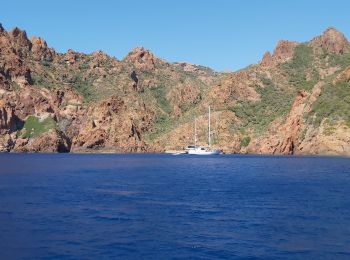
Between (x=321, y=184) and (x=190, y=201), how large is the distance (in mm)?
39541

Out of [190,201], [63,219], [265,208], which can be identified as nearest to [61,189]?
[190,201]

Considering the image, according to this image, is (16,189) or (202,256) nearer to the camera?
(202,256)

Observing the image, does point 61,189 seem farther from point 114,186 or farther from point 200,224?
point 200,224

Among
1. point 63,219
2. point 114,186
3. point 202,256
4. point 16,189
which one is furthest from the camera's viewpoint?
point 114,186

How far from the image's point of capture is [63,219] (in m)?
58.4

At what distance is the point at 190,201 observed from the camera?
74938 mm

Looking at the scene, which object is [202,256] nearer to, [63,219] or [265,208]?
[63,219]

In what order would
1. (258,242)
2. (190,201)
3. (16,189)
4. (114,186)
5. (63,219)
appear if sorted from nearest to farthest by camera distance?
(258,242), (63,219), (190,201), (16,189), (114,186)

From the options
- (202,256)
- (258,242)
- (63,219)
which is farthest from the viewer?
(63,219)

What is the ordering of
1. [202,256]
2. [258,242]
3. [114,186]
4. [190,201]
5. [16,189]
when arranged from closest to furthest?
[202,256]
[258,242]
[190,201]
[16,189]
[114,186]

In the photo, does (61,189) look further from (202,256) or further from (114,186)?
(202,256)

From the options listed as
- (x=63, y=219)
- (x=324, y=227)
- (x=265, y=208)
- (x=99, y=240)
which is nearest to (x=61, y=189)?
(x=63, y=219)

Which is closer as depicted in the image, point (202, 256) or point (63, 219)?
point (202, 256)

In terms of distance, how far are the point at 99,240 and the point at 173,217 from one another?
14159 mm
